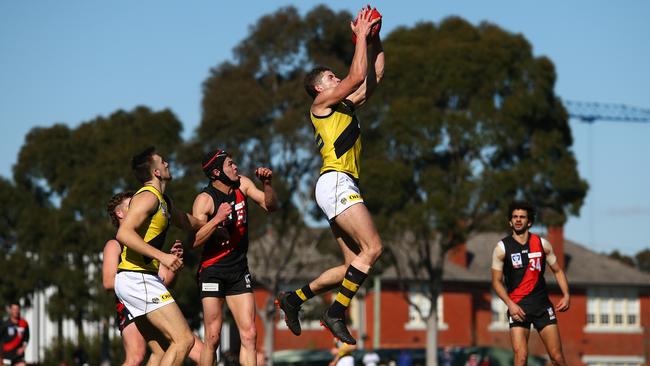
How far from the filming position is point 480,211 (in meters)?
53.2

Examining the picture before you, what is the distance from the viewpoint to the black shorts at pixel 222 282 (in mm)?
13695

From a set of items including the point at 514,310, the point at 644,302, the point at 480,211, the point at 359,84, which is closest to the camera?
the point at 359,84

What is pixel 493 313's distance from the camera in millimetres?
78875

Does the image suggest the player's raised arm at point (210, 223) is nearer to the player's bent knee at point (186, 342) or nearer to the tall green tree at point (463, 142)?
the player's bent knee at point (186, 342)

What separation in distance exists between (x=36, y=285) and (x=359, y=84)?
45.3 m

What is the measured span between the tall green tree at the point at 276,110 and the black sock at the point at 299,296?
41.5m

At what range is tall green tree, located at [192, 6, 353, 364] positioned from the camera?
182 feet

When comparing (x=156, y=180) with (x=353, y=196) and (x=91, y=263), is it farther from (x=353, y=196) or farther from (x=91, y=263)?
(x=91, y=263)

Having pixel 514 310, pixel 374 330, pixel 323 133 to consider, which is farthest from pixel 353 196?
pixel 374 330

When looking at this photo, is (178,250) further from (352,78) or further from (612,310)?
(612,310)

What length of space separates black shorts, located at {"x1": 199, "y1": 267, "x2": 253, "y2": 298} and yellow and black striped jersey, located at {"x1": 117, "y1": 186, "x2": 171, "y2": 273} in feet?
4.48

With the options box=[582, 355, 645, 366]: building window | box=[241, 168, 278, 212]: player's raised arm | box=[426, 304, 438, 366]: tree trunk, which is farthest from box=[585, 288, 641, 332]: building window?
box=[241, 168, 278, 212]: player's raised arm

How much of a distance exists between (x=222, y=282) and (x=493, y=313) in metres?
66.8

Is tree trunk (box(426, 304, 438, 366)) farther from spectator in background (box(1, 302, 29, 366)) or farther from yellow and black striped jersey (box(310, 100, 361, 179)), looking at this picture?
yellow and black striped jersey (box(310, 100, 361, 179))
